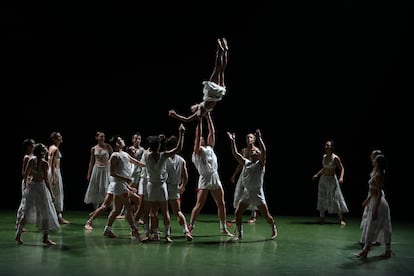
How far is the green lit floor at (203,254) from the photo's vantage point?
5262 mm

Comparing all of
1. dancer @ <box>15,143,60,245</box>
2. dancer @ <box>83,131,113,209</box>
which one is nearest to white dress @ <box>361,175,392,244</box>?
dancer @ <box>15,143,60,245</box>

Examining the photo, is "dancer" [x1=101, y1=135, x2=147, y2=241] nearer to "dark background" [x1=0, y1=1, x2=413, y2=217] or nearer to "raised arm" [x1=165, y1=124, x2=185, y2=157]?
"raised arm" [x1=165, y1=124, x2=185, y2=157]

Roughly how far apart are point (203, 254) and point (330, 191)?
4.30 metres

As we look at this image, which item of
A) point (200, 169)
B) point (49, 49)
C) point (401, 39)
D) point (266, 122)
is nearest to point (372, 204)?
point (200, 169)

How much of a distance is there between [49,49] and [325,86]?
669cm

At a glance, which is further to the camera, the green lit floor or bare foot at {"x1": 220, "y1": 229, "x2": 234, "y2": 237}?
bare foot at {"x1": 220, "y1": 229, "x2": 234, "y2": 237}

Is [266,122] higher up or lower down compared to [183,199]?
higher up

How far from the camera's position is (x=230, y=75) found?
12906mm

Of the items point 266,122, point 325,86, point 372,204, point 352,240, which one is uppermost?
point 325,86

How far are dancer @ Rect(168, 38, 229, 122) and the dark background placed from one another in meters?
5.12

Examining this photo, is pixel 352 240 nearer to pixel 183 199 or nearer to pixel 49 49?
pixel 183 199

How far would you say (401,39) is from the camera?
1254 cm

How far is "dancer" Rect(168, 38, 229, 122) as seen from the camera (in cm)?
727

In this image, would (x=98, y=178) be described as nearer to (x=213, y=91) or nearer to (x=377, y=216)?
(x=213, y=91)
